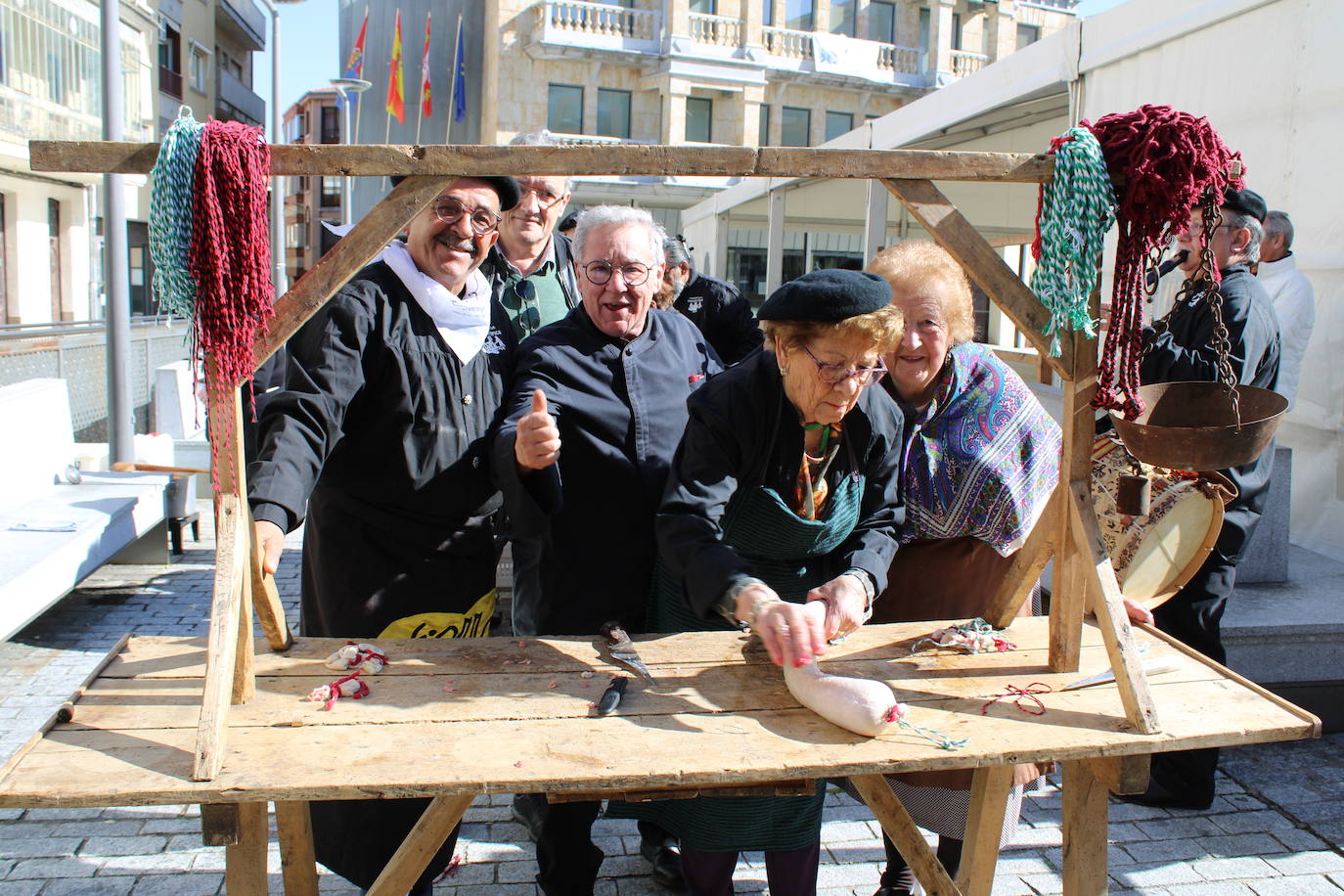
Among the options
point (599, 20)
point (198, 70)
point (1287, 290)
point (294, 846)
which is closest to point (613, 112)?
point (599, 20)

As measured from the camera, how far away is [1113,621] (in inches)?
78.7

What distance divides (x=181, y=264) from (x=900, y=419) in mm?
1519

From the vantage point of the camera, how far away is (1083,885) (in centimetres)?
210

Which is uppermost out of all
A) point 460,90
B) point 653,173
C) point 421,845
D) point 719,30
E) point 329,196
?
point 719,30

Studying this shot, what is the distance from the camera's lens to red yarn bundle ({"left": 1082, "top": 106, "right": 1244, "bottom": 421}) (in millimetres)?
1917

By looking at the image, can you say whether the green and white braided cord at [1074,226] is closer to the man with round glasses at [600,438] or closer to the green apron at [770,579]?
the green apron at [770,579]

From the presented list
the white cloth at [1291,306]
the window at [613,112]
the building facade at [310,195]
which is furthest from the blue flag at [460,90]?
the white cloth at [1291,306]

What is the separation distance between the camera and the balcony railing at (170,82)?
91.7ft

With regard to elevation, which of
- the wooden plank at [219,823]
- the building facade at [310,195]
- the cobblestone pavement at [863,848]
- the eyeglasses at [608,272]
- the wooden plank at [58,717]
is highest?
the building facade at [310,195]

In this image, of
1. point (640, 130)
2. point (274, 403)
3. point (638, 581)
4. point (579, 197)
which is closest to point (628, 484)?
point (638, 581)

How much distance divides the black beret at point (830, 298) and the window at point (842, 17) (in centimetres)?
3404

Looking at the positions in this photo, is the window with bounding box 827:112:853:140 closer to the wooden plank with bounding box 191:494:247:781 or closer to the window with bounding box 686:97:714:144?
the window with bounding box 686:97:714:144

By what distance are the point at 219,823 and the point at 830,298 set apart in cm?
143

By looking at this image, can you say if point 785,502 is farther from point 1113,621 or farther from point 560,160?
point 560,160
